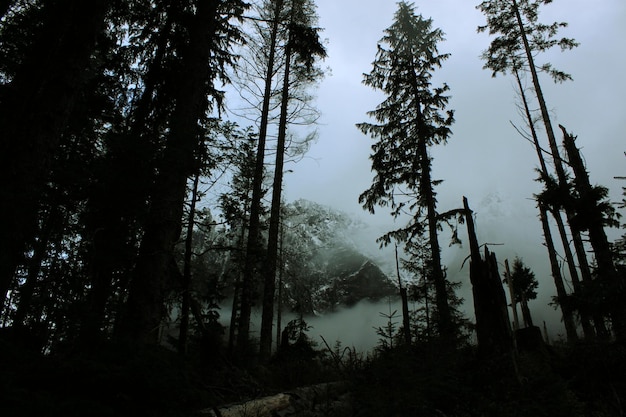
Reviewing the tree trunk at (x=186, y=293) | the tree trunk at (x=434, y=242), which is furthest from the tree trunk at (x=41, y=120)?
the tree trunk at (x=434, y=242)

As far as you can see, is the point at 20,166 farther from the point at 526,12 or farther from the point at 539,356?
the point at 526,12

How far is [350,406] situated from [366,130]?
13440 millimetres

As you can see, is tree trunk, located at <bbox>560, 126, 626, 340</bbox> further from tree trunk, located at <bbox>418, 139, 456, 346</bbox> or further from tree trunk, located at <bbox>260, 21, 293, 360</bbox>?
tree trunk, located at <bbox>260, 21, 293, 360</bbox>

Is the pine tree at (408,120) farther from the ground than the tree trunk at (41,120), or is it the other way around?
the pine tree at (408,120)

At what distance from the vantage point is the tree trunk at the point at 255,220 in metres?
10.6

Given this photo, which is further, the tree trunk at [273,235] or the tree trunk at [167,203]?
the tree trunk at [273,235]

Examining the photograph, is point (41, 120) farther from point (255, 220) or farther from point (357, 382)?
point (255, 220)

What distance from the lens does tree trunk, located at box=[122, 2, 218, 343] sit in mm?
4707

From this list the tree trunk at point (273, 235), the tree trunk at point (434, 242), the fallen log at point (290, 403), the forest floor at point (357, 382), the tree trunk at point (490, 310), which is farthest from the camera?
the tree trunk at point (434, 242)

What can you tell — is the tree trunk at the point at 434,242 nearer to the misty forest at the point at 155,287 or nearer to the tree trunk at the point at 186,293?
the misty forest at the point at 155,287

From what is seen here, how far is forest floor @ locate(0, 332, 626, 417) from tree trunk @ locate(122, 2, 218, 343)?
890 millimetres

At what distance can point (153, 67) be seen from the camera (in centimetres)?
845

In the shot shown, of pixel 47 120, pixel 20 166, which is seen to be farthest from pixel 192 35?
pixel 20 166

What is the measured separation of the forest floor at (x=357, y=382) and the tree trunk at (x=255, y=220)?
292 cm
